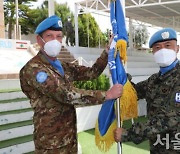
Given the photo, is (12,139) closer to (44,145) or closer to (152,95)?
(44,145)

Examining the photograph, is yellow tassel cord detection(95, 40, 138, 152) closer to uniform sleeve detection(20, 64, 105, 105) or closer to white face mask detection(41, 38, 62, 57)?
uniform sleeve detection(20, 64, 105, 105)

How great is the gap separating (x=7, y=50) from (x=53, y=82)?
8.08m

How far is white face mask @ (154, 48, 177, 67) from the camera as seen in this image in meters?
2.04

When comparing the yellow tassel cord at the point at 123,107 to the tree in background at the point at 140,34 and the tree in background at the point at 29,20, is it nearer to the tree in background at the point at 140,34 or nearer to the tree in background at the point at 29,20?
the tree in background at the point at 29,20

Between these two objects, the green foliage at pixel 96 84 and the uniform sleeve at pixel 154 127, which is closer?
the uniform sleeve at pixel 154 127

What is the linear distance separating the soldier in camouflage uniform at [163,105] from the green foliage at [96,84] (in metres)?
4.28

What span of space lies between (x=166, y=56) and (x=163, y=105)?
353 mm

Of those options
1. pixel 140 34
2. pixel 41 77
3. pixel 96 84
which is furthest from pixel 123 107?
pixel 140 34

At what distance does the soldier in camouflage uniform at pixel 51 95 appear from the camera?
6.47 feet

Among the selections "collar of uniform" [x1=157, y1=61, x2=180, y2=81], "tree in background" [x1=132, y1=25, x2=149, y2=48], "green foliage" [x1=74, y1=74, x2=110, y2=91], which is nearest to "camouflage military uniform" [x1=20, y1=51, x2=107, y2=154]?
"collar of uniform" [x1=157, y1=61, x2=180, y2=81]

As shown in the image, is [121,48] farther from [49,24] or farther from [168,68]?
[49,24]

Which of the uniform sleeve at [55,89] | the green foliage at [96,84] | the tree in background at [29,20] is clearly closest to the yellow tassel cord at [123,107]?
the uniform sleeve at [55,89]

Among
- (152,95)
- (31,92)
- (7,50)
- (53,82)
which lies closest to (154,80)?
(152,95)

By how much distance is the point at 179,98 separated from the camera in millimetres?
1892
